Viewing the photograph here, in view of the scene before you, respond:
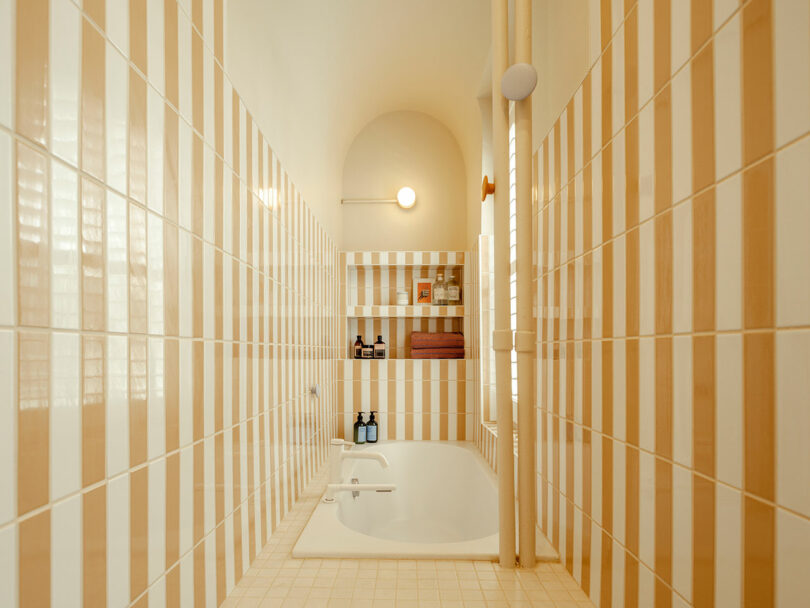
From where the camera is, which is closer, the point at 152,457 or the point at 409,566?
the point at 152,457

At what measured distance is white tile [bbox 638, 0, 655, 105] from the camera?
0.82 metres

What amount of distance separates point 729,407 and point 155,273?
769 mm

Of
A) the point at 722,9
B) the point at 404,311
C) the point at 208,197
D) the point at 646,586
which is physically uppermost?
the point at 722,9

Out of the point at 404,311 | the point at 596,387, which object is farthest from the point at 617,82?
the point at 404,311

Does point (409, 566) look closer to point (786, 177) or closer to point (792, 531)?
point (792, 531)

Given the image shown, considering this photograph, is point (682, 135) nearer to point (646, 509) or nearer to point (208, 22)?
point (646, 509)

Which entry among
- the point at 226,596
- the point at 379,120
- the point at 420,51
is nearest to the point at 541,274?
the point at 226,596

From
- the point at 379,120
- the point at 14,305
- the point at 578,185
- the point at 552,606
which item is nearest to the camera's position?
the point at 14,305

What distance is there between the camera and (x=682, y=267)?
730mm

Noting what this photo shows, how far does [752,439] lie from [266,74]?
1387mm

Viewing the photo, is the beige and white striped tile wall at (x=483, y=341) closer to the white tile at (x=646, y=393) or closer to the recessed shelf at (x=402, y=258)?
the recessed shelf at (x=402, y=258)

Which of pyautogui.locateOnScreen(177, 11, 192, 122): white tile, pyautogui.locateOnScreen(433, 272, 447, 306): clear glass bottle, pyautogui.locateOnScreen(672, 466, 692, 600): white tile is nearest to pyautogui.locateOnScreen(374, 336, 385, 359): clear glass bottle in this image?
pyautogui.locateOnScreen(433, 272, 447, 306): clear glass bottle

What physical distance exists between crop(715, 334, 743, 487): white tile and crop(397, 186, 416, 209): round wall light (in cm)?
277

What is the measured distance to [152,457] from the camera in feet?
2.46
